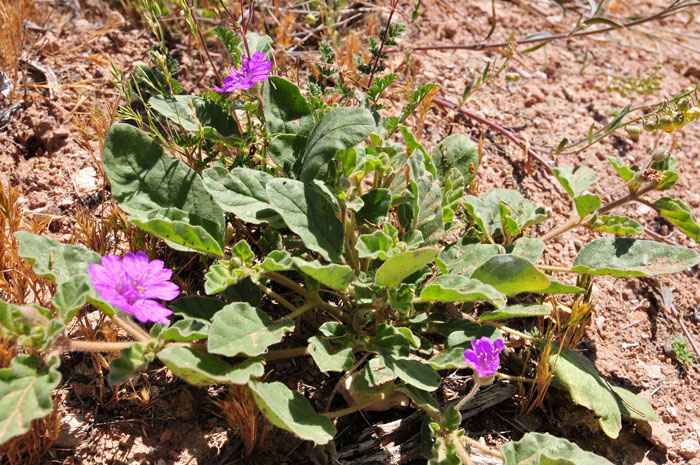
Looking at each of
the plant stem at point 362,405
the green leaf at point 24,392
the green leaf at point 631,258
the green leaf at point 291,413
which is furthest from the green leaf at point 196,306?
the green leaf at point 631,258

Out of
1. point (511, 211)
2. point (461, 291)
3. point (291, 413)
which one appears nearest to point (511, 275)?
point (461, 291)

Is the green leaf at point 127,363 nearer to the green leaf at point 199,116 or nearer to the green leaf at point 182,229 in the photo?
the green leaf at point 182,229

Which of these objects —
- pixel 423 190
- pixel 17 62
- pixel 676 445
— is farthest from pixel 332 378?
pixel 17 62

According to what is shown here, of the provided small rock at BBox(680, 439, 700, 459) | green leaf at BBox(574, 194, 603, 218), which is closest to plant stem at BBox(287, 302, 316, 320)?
green leaf at BBox(574, 194, 603, 218)

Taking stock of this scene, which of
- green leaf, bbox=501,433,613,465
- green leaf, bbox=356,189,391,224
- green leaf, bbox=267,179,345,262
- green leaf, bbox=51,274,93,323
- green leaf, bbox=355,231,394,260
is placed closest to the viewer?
green leaf, bbox=51,274,93,323

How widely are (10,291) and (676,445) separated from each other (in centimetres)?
323

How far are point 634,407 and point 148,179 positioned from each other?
8.30ft

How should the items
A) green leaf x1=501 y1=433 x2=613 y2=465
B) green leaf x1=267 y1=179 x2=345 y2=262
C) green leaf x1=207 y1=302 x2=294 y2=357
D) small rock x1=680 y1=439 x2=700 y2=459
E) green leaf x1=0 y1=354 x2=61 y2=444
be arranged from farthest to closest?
small rock x1=680 y1=439 x2=700 y2=459 → green leaf x1=267 y1=179 x2=345 y2=262 → green leaf x1=501 y1=433 x2=613 y2=465 → green leaf x1=207 y1=302 x2=294 y2=357 → green leaf x1=0 y1=354 x2=61 y2=444

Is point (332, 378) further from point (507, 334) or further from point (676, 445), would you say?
point (676, 445)

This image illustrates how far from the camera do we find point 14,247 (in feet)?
8.39

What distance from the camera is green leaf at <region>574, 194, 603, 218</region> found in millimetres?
2902

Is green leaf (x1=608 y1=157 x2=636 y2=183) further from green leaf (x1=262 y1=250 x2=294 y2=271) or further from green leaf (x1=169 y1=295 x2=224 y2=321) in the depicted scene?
green leaf (x1=169 y1=295 x2=224 y2=321)

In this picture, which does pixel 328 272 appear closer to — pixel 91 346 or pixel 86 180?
pixel 91 346

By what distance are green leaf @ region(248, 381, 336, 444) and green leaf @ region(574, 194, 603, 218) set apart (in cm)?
171
